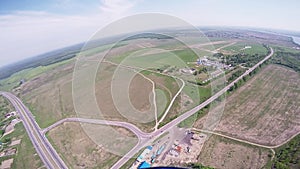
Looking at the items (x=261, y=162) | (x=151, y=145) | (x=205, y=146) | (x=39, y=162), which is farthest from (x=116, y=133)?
(x=261, y=162)

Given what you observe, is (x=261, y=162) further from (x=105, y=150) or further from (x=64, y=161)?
(x=64, y=161)

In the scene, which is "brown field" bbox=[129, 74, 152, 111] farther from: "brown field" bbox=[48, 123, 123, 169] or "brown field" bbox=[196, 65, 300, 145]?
"brown field" bbox=[196, 65, 300, 145]

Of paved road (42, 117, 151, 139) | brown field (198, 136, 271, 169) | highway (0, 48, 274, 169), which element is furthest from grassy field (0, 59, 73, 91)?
brown field (198, 136, 271, 169)

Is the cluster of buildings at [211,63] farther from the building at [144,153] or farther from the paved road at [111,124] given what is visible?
the building at [144,153]

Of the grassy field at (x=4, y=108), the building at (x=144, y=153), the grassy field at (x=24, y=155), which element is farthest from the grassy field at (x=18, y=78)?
the building at (x=144, y=153)

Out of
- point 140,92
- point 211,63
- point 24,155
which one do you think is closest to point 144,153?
point 24,155

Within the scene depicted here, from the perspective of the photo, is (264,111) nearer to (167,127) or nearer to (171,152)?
(167,127)
